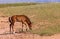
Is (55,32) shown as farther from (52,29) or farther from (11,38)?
(11,38)

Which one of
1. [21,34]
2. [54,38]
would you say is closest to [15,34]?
[21,34]

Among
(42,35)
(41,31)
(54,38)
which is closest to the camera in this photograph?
(54,38)

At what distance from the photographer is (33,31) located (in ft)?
63.2

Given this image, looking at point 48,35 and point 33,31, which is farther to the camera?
point 33,31

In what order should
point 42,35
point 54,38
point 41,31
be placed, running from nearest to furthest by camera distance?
1. point 54,38
2. point 42,35
3. point 41,31

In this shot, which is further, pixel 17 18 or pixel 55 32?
pixel 17 18

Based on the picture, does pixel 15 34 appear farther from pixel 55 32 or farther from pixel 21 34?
pixel 55 32

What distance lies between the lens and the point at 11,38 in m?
17.0

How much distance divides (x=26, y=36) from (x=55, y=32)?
6.83 feet

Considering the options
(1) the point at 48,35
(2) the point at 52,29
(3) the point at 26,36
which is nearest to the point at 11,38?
(3) the point at 26,36

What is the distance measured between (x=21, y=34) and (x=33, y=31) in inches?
54.7

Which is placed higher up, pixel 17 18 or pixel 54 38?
pixel 17 18

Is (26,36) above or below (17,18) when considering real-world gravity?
below

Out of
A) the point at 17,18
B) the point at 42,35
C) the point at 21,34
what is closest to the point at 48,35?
the point at 42,35
